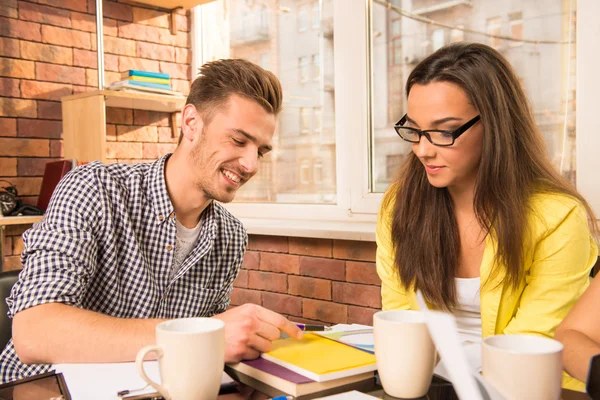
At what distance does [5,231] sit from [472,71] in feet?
6.93

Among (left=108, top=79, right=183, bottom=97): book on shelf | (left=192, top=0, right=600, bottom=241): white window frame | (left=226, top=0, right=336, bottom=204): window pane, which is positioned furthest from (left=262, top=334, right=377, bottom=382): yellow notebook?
(left=108, top=79, right=183, bottom=97): book on shelf

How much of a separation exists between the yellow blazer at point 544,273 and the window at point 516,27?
2.51ft

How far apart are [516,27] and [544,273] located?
0.99m

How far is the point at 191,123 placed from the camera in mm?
1517

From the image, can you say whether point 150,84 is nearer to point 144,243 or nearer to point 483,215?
point 144,243

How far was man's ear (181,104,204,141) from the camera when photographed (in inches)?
58.9

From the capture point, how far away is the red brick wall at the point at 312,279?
87.9 inches

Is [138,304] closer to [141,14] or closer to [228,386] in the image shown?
[228,386]

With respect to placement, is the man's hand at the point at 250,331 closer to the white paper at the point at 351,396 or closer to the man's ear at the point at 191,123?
the white paper at the point at 351,396

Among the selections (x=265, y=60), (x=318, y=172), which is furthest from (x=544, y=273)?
(x=265, y=60)

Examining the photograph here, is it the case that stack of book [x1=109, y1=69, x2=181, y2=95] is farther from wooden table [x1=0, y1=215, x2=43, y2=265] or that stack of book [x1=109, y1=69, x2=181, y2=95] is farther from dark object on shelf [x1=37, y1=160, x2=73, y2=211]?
wooden table [x1=0, y1=215, x2=43, y2=265]

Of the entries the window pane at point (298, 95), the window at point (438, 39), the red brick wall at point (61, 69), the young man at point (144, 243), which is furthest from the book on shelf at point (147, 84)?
the window at point (438, 39)

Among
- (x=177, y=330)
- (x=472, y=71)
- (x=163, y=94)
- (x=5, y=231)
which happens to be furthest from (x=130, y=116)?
(x=177, y=330)

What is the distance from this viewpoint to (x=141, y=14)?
9.79 ft
